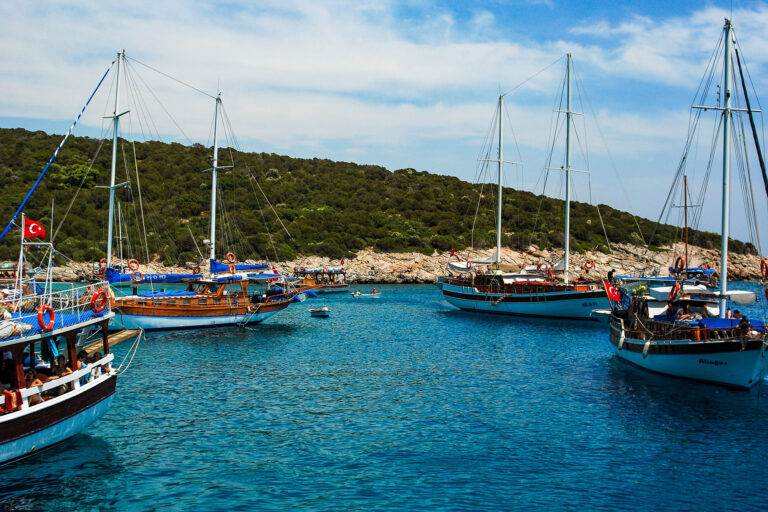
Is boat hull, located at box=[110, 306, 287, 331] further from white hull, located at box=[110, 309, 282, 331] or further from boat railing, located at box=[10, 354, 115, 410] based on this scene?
boat railing, located at box=[10, 354, 115, 410]

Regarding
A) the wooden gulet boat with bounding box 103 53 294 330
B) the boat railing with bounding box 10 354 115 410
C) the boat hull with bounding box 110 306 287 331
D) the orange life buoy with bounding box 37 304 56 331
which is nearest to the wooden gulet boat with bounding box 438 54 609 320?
the wooden gulet boat with bounding box 103 53 294 330

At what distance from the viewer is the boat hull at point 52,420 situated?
1520cm

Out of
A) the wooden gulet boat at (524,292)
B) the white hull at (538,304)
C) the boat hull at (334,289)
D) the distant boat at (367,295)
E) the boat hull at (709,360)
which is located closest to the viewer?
the boat hull at (709,360)

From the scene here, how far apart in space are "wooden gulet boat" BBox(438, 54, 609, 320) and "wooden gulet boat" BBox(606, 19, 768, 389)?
1931cm

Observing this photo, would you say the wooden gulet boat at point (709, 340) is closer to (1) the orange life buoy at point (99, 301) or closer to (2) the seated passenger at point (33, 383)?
(1) the orange life buoy at point (99, 301)

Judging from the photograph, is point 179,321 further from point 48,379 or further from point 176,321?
point 48,379

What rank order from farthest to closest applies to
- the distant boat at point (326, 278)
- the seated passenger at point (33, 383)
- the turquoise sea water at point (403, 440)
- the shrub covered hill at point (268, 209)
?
the shrub covered hill at point (268, 209) → the distant boat at point (326, 278) → the seated passenger at point (33, 383) → the turquoise sea water at point (403, 440)

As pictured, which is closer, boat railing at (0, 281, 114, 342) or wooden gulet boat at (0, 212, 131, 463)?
wooden gulet boat at (0, 212, 131, 463)

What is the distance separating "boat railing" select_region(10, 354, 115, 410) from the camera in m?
15.5

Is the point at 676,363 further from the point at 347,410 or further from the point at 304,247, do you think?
the point at 304,247

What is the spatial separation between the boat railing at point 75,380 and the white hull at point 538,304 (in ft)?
119

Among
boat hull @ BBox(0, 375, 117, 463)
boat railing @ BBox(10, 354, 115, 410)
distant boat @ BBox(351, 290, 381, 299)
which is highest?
boat railing @ BBox(10, 354, 115, 410)

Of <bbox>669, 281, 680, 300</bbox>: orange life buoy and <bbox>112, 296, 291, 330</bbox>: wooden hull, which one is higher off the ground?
<bbox>669, 281, 680, 300</bbox>: orange life buoy

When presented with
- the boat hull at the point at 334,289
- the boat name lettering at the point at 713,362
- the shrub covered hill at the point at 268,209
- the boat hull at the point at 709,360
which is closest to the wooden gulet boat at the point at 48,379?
the boat hull at the point at 709,360
